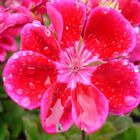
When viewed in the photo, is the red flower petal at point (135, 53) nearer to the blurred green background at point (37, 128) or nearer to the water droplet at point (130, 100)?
the water droplet at point (130, 100)

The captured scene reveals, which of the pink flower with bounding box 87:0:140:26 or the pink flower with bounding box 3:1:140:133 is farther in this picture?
the pink flower with bounding box 87:0:140:26

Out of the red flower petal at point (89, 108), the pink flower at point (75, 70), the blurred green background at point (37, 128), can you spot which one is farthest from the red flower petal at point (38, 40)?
the blurred green background at point (37, 128)

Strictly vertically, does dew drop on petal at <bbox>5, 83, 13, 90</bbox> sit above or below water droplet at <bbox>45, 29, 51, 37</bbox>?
below

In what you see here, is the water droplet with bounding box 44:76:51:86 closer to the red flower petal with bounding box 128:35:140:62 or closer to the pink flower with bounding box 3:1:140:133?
the pink flower with bounding box 3:1:140:133

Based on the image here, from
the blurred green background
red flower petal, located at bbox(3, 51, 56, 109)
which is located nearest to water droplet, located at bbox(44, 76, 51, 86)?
red flower petal, located at bbox(3, 51, 56, 109)

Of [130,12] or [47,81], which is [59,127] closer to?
[47,81]

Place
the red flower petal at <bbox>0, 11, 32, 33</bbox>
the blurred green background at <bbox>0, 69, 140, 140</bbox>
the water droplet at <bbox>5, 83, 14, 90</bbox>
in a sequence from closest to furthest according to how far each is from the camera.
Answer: the water droplet at <bbox>5, 83, 14, 90</bbox> < the red flower petal at <bbox>0, 11, 32, 33</bbox> < the blurred green background at <bbox>0, 69, 140, 140</bbox>
